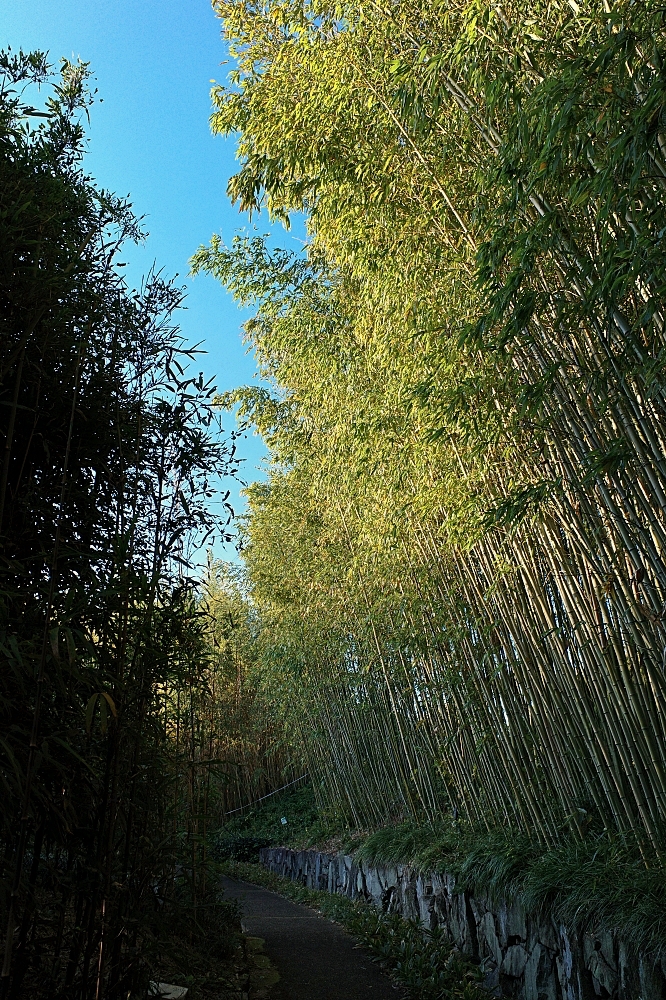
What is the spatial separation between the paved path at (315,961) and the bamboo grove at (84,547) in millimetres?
1885

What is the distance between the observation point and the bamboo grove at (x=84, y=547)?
179 cm

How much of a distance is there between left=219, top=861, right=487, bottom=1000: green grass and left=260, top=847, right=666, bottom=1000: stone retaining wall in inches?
3.6

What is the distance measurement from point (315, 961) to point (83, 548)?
12.0ft

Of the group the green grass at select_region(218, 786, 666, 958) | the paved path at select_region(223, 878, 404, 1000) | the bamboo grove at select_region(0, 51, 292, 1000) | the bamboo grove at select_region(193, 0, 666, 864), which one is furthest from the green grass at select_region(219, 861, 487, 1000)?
the bamboo grove at select_region(0, 51, 292, 1000)

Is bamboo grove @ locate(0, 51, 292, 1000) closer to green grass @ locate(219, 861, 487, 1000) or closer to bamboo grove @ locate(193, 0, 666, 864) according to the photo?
bamboo grove @ locate(193, 0, 666, 864)

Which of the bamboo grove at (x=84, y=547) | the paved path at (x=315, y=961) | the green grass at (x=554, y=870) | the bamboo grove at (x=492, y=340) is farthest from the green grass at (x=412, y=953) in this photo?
the bamboo grove at (x=84, y=547)

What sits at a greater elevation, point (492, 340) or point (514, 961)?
point (492, 340)

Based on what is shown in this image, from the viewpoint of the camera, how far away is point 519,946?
358cm

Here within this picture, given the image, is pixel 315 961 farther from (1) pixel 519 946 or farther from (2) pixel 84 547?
(2) pixel 84 547

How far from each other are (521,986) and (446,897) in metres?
0.94

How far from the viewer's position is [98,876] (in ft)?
6.21

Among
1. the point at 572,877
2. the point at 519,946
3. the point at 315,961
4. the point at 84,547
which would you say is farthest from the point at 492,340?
the point at 315,961

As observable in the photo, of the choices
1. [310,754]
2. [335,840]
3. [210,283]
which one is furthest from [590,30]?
[310,754]

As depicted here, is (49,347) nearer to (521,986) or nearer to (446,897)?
(521,986)
